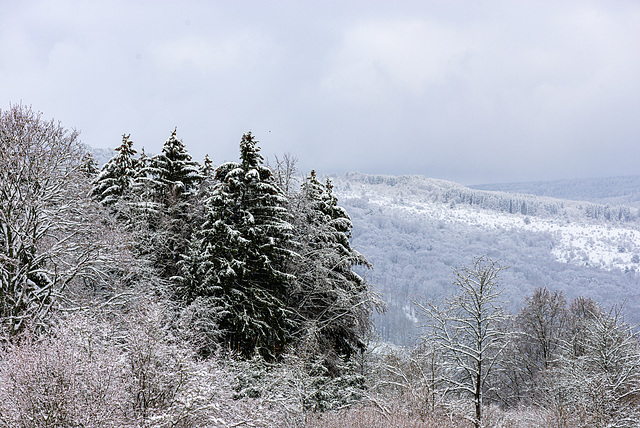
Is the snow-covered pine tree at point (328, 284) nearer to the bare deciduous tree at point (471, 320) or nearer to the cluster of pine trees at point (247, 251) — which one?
the cluster of pine trees at point (247, 251)

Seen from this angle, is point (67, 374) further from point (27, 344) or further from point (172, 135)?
point (172, 135)

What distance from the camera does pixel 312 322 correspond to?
2000cm

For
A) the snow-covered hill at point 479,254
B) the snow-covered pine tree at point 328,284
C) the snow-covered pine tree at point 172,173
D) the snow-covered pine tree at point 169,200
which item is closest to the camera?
the snow-covered pine tree at point 328,284

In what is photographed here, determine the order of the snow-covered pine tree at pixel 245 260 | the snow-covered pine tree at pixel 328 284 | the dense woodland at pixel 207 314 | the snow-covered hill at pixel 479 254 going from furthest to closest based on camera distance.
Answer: the snow-covered hill at pixel 479 254 → the snow-covered pine tree at pixel 328 284 → the snow-covered pine tree at pixel 245 260 → the dense woodland at pixel 207 314

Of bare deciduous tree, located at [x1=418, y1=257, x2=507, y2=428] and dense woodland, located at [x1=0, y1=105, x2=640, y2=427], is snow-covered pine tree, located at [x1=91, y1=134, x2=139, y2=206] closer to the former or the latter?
dense woodland, located at [x1=0, y1=105, x2=640, y2=427]

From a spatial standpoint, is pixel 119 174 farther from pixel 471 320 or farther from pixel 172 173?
pixel 471 320

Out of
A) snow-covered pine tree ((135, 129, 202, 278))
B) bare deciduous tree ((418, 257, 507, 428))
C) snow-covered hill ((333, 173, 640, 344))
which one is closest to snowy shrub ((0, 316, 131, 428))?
snow-covered pine tree ((135, 129, 202, 278))

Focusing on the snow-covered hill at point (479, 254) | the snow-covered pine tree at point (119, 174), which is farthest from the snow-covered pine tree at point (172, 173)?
the snow-covered hill at point (479, 254)

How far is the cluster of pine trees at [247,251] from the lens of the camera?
1825 cm

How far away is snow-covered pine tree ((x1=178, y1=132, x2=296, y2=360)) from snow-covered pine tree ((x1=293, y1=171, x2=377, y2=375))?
1711 mm

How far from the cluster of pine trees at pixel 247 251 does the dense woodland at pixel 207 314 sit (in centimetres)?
10

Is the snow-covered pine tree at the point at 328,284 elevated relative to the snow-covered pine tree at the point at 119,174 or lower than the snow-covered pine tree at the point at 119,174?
lower

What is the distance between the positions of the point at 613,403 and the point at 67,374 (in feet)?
71.4

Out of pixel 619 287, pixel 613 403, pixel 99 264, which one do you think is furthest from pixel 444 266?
pixel 99 264
